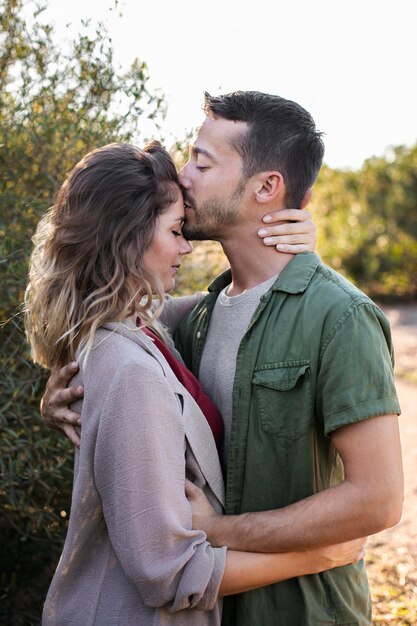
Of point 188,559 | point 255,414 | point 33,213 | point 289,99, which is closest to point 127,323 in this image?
point 255,414

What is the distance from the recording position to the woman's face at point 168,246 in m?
2.39

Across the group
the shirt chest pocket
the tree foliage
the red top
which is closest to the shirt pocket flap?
the shirt chest pocket

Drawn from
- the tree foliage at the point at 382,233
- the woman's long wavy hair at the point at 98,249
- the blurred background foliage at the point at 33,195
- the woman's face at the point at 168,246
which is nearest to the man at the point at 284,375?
the woman's face at the point at 168,246

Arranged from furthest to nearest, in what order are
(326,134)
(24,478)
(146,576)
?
(24,478)
(326,134)
(146,576)

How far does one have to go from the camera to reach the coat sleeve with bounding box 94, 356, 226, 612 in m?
2.02

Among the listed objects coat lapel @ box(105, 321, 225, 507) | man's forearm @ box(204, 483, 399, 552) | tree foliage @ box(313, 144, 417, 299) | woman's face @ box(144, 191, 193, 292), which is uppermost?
woman's face @ box(144, 191, 193, 292)

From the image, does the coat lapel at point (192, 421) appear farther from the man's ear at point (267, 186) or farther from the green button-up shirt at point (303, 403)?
the man's ear at point (267, 186)

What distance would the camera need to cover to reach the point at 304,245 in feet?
8.69

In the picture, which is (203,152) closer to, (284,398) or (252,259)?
(252,259)

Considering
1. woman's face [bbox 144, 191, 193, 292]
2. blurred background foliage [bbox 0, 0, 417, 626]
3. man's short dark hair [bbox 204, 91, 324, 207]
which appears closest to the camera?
woman's face [bbox 144, 191, 193, 292]

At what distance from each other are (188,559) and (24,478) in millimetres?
1580

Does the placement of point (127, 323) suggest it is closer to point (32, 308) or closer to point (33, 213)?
point (32, 308)

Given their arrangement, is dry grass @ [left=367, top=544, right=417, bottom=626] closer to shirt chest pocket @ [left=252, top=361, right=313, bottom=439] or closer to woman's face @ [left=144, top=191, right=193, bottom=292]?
shirt chest pocket @ [left=252, top=361, right=313, bottom=439]

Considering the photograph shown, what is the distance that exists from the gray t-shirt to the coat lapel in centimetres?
16
